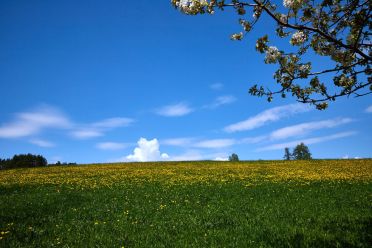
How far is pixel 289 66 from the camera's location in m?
8.25

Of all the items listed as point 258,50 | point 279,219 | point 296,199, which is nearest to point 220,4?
point 258,50

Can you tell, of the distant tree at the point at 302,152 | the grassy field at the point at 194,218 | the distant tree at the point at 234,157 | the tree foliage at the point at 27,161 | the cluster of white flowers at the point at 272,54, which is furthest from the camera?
the distant tree at the point at 234,157

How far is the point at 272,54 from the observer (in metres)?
8.05

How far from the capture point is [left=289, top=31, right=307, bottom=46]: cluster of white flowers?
8.14 metres

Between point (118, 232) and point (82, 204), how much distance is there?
23.0 ft

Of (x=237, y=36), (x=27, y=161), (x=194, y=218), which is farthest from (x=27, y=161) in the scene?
(x=237, y=36)

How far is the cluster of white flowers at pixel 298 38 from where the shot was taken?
8.14m

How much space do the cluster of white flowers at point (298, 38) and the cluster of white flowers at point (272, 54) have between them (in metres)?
0.52

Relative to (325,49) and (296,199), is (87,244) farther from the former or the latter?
(296,199)

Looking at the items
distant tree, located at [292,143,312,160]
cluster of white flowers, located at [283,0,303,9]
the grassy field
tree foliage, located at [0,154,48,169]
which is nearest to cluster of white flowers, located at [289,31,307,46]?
cluster of white flowers, located at [283,0,303,9]

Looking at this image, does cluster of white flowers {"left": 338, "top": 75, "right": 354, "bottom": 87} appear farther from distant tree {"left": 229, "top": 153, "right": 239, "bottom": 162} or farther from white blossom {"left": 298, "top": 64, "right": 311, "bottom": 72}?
distant tree {"left": 229, "top": 153, "right": 239, "bottom": 162}

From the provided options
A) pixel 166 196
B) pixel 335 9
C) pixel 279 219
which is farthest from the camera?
pixel 166 196

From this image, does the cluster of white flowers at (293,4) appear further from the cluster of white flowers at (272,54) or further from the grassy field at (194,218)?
the grassy field at (194,218)

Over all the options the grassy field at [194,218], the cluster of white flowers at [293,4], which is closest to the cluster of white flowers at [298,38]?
the cluster of white flowers at [293,4]
